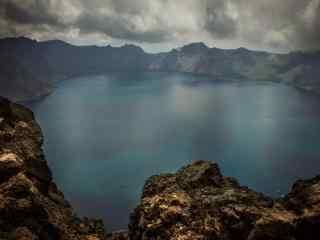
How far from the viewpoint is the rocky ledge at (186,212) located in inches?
1544

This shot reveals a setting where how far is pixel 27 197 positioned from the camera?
159ft

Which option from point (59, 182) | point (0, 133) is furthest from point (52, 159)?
point (0, 133)

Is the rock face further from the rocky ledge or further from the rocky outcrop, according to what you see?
the rocky outcrop

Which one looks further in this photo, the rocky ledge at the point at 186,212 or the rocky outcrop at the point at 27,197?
A: the rocky outcrop at the point at 27,197

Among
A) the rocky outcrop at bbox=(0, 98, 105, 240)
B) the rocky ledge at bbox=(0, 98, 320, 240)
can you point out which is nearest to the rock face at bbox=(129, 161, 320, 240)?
the rocky ledge at bbox=(0, 98, 320, 240)

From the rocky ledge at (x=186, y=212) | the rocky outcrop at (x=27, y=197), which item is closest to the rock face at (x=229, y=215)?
the rocky ledge at (x=186, y=212)

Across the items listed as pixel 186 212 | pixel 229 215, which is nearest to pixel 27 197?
pixel 186 212

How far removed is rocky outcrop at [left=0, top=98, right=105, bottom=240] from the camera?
44.9 m

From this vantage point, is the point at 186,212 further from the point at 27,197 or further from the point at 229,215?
the point at 27,197

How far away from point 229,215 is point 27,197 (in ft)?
106

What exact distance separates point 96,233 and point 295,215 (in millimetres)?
37817

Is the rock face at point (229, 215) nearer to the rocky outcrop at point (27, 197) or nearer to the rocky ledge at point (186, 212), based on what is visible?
the rocky ledge at point (186, 212)

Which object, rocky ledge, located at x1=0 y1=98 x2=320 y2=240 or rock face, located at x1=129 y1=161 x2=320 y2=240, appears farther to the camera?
rocky ledge, located at x1=0 y1=98 x2=320 y2=240

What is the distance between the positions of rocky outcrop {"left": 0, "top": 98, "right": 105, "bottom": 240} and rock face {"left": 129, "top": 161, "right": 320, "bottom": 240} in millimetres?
13025
